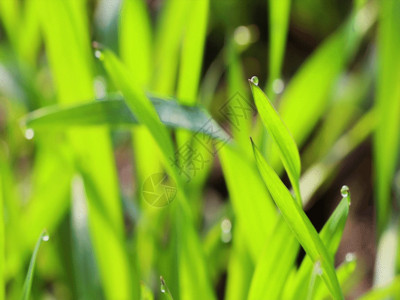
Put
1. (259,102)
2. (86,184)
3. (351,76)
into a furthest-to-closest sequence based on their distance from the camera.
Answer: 1. (351,76)
2. (86,184)
3. (259,102)

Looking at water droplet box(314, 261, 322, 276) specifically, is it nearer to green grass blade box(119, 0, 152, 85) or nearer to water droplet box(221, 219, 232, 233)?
water droplet box(221, 219, 232, 233)

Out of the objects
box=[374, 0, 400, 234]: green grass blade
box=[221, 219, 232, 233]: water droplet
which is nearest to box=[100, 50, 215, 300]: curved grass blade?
box=[221, 219, 232, 233]: water droplet

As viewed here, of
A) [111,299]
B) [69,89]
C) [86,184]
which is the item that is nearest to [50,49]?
[69,89]

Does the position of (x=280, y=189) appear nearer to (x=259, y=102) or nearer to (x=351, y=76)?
(x=259, y=102)

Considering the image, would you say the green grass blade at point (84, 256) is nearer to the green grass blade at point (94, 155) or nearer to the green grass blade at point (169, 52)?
the green grass blade at point (94, 155)

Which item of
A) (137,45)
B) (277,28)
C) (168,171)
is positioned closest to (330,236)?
(168,171)

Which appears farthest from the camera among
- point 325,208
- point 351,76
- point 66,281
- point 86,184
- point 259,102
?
A: point 351,76
